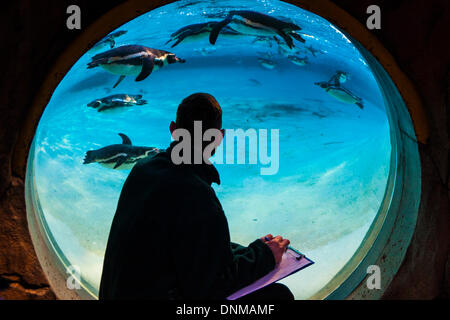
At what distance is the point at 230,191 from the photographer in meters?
10.1

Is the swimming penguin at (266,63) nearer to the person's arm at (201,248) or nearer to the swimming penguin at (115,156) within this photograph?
the swimming penguin at (115,156)

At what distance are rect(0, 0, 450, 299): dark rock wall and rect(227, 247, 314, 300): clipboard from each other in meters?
0.91

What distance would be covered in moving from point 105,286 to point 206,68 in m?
10.6

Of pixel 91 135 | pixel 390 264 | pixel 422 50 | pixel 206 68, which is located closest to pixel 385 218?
pixel 390 264

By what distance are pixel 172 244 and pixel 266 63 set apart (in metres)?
10.9

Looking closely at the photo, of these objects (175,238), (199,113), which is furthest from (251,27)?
(175,238)

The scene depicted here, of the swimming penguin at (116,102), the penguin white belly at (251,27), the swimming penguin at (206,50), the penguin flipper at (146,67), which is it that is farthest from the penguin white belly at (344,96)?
the swimming penguin at (206,50)

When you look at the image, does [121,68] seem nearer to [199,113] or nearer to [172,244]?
[199,113]

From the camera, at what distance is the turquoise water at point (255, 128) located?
5621 mm

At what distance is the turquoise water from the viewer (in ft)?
18.4

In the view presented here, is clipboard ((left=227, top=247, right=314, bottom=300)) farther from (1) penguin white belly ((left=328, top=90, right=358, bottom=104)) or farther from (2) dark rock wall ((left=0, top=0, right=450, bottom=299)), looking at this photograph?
(1) penguin white belly ((left=328, top=90, right=358, bottom=104))

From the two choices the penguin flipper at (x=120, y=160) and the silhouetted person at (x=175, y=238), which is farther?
the penguin flipper at (x=120, y=160)

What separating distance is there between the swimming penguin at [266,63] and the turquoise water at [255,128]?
223mm
